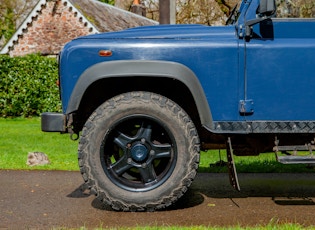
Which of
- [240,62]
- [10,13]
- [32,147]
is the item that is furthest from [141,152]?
[10,13]

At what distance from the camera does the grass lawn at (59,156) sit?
26.5ft

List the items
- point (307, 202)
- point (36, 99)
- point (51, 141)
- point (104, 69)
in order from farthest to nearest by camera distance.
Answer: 1. point (36, 99)
2. point (51, 141)
3. point (307, 202)
4. point (104, 69)

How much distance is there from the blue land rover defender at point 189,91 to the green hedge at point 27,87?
14793mm

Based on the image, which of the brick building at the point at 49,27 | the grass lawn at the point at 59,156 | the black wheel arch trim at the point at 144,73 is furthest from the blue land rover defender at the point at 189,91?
the brick building at the point at 49,27

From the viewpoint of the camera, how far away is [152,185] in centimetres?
535

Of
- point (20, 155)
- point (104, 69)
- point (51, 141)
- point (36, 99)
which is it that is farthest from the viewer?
point (36, 99)

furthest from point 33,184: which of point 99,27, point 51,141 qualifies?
point 99,27

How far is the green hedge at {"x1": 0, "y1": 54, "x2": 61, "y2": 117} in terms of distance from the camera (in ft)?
65.4

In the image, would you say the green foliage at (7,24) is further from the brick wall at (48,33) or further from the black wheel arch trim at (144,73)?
the black wheel arch trim at (144,73)

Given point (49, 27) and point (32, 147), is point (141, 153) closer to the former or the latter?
point (32, 147)

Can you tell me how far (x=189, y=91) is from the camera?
543cm

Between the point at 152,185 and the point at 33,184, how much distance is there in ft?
6.43

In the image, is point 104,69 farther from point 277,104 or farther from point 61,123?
point 277,104

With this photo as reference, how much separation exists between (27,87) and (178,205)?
594 inches
